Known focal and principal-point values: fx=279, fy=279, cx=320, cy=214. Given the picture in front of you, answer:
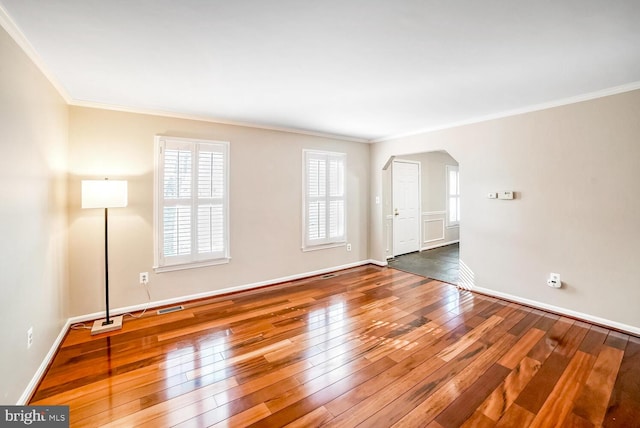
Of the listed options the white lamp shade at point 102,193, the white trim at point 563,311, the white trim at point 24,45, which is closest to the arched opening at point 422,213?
the white trim at point 563,311

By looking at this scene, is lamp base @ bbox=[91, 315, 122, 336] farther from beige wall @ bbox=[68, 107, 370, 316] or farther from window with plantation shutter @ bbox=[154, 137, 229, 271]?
window with plantation shutter @ bbox=[154, 137, 229, 271]

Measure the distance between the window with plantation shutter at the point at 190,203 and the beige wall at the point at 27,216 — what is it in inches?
35.2

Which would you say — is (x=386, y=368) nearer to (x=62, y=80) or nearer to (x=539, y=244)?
(x=539, y=244)

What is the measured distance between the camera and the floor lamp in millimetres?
2658

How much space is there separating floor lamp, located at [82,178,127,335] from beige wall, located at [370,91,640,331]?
4.15 m

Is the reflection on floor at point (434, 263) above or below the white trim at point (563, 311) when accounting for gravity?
above

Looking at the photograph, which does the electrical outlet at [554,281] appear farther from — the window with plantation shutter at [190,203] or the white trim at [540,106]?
the window with plantation shutter at [190,203]

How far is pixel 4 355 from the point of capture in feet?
5.27

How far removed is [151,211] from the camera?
3311 millimetres

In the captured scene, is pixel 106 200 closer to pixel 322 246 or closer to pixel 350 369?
pixel 350 369

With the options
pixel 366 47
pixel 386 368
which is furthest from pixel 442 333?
pixel 366 47

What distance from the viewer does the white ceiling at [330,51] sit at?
157 centimetres

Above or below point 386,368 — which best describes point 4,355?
above

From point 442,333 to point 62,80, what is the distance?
4212mm
